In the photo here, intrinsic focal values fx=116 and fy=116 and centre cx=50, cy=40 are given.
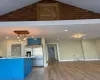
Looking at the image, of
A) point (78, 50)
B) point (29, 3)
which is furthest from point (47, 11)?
point (78, 50)

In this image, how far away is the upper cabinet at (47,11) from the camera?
249 inches

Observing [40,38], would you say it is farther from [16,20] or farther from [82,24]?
[82,24]

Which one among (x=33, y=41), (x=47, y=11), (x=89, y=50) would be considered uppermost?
(x=47, y=11)

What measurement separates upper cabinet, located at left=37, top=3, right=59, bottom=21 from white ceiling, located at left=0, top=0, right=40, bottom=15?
559mm

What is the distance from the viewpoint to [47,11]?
6.47 metres

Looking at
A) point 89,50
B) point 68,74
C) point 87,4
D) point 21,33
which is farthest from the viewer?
point 89,50

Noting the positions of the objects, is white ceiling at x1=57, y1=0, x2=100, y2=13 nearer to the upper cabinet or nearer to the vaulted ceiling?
the vaulted ceiling

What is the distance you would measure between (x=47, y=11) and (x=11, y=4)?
193cm

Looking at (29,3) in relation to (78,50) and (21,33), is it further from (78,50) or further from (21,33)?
(78,50)

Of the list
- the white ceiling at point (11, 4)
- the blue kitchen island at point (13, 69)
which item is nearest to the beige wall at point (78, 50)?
the white ceiling at point (11, 4)

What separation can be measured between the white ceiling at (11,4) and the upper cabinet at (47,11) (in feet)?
1.84

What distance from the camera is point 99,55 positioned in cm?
→ 1259

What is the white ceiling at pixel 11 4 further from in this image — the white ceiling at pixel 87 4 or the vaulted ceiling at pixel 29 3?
the white ceiling at pixel 87 4

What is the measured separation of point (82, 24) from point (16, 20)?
356 cm
